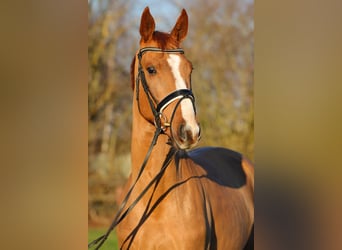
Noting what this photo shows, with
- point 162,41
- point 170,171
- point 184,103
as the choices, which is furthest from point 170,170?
point 162,41

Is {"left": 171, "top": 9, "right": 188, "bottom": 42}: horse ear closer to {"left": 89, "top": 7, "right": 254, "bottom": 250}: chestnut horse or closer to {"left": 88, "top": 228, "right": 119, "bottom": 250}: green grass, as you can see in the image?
{"left": 89, "top": 7, "right": 254, "bottom": 250}: chestnut horse

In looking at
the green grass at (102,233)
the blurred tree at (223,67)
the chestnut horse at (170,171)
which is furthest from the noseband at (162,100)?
the green grass at (102,233)

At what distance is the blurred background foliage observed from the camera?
2746mm

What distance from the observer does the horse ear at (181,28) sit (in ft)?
8.86

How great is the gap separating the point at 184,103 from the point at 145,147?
1.03 feet

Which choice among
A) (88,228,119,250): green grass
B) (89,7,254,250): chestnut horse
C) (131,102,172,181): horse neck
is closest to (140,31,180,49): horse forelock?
(89,7,254,250): chestnut horse

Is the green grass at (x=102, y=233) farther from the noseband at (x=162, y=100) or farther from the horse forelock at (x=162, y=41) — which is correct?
the horse forelock at (x=162, y=41)

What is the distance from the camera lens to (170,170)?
267 cm

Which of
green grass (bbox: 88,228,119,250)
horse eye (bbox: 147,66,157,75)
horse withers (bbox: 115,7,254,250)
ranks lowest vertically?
green grass (bbox: 88,228,119,250)
